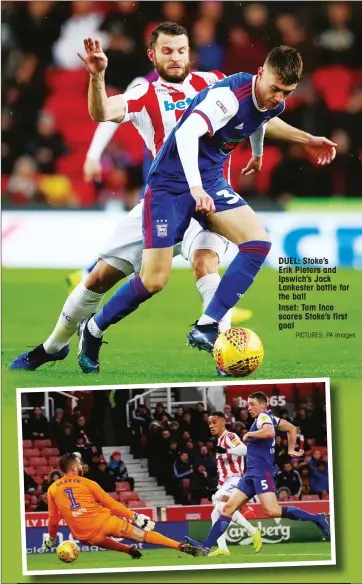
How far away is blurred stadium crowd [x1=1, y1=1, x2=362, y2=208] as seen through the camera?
6.72m

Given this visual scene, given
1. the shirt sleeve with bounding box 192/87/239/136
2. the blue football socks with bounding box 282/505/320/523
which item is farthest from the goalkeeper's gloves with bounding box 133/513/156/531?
the shirt sleeve with bounding box 192/87/239/136

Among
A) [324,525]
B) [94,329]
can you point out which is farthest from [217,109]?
[324,525]

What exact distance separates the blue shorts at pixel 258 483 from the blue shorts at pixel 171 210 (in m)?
1.55

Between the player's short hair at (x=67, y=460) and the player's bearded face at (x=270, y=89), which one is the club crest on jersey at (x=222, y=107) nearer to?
the player's bearded face at (x=270, y=89)

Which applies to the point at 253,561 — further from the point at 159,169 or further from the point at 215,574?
the point at 159,169

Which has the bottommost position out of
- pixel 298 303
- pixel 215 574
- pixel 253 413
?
pixel 215 574

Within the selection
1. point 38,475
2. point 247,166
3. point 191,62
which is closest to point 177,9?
point 191,62

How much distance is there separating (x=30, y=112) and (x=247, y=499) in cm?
327

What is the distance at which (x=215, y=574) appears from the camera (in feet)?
19.5

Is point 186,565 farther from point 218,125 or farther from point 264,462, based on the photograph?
point 218,125

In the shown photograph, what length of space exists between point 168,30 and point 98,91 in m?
0.71

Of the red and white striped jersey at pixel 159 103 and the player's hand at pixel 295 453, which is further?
the red and white striped jersey at pixel 159 103

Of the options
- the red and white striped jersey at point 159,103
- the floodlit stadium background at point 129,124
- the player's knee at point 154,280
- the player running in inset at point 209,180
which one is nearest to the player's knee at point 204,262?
the player running in inset at point 209,180

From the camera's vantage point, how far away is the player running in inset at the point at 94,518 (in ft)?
19.4
